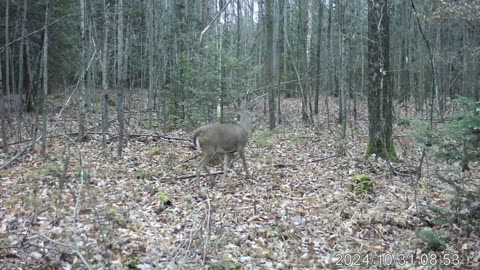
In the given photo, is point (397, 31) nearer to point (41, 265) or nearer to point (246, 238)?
point (246, 238)

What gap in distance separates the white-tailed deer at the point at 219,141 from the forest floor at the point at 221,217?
0.51 meters

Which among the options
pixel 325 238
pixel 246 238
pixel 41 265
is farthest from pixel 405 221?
pixel 41 265

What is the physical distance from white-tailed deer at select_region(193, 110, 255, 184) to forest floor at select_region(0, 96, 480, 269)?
513mm

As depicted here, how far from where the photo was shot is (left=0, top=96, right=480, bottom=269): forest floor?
559cm

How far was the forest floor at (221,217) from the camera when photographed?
18.3ft

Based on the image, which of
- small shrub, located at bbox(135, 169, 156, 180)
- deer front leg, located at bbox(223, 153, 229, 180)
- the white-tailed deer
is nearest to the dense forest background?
small shrub, located at bbox(135, 169, 156, 180)

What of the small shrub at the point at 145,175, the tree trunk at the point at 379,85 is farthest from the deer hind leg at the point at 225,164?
the tree trunk at the point at 379,85

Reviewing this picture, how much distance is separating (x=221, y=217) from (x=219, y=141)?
234cm

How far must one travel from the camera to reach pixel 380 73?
10.3 m

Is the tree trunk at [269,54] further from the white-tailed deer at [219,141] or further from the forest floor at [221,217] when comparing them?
the white-tailed deer at [219,141]

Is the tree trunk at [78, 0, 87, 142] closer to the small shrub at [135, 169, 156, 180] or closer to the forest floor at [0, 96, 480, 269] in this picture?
the forest floor at [0, 96, 480, 269]

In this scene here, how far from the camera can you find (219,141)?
9.07 m

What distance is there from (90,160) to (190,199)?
3712mm

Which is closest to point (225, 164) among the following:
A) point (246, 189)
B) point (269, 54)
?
point (246, 189)
